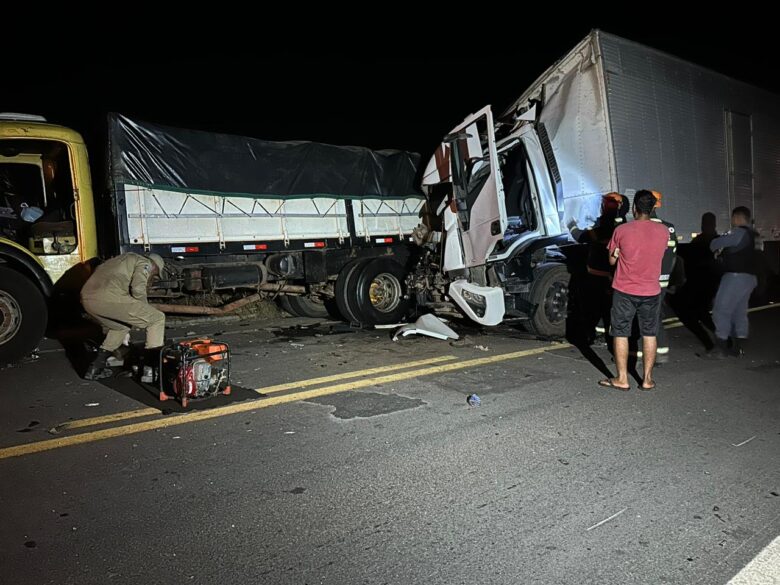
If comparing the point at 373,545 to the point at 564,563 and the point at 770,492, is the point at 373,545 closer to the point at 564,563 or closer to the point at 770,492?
the point at 564,563

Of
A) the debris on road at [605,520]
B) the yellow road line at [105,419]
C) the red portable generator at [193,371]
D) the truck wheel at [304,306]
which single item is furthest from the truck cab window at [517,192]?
the debris on road at [605,520]

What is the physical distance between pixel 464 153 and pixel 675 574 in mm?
5753

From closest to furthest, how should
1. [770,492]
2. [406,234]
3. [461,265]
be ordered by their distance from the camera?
[770,492] → [461,265] → [406,234]

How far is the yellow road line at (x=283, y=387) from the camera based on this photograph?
14.6 ft

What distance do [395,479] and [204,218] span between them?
211 inches

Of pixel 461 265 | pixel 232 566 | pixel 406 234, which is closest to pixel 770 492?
pixel 232 566

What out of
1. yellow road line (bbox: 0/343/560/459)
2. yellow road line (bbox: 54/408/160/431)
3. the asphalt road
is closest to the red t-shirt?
the asphalt road

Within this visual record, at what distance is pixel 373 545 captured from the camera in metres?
2.75

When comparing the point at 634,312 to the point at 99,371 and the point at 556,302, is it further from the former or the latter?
the point at 99,371

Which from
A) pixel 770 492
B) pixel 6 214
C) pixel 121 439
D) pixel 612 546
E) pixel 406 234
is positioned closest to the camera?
pixel 612 546

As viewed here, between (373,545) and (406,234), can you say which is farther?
(406,234)

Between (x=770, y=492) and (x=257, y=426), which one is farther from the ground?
(x=257, y=426)

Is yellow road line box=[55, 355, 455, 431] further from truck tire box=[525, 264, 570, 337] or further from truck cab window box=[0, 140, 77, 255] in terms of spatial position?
truck cab window box=[0, 140, 77, 255]

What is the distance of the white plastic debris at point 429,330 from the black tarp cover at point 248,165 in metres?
2.41
